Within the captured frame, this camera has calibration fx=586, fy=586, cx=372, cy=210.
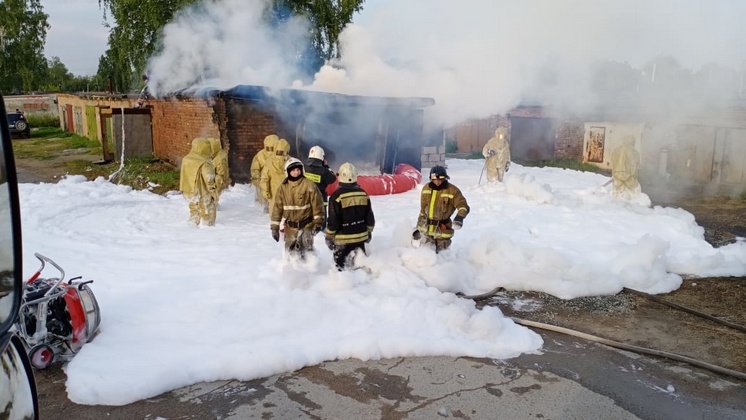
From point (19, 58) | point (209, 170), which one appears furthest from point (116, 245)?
point (19, 58)

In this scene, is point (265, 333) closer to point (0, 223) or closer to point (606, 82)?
point (0, 223)

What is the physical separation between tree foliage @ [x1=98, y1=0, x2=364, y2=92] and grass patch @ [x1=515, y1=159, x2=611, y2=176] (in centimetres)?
850

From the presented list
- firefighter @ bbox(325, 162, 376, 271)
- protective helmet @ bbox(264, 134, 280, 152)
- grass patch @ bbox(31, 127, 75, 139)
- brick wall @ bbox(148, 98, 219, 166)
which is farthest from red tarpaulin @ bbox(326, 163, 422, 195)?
grass patch @ bbox(31, 127, 75, 139)

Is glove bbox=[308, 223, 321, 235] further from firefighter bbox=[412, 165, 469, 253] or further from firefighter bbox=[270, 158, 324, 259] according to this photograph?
firefighter bbox=[412, 165, 469, 253]

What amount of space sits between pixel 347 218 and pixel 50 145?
2346 cm

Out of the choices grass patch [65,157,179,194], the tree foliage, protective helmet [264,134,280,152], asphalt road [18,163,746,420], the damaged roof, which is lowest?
asphalt road [18,163,746,420]

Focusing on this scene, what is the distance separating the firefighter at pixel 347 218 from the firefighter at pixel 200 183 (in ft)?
12.4

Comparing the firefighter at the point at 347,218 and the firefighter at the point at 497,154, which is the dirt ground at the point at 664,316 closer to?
the firefighter at the point at 347,218

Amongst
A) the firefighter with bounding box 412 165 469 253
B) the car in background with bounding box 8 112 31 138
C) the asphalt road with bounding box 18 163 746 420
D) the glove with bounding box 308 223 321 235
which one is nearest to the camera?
the asphalt road with bounding box 18 163 746 420

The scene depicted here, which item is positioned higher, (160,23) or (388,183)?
(160,23)

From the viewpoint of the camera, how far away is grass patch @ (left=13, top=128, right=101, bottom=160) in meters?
22.4

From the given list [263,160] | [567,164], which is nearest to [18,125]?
[263,160]

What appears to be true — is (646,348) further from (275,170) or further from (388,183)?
(388,183)

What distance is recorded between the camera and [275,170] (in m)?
9.80
